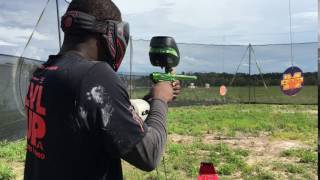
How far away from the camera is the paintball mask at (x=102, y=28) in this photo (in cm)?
183

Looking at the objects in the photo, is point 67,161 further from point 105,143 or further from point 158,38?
point 158,38

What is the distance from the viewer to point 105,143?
5.62ft

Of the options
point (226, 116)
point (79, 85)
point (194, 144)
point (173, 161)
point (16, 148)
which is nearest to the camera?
point (79, 85)

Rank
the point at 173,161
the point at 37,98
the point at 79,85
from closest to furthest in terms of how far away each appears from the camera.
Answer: the point at 79,85 < the point at 37,98 < the point at 173,161

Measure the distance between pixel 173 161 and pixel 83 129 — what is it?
5.87 m

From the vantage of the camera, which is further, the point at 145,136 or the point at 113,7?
the point at 113,7

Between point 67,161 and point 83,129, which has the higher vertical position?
point 83,129

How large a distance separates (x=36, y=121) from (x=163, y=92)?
54cm

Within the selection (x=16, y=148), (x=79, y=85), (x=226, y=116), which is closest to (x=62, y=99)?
(x=79, y=85)

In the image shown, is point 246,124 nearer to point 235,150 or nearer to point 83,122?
point 235,150

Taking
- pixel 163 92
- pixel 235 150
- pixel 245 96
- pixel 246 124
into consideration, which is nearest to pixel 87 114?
pixel 163 92

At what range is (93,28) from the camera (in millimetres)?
1836

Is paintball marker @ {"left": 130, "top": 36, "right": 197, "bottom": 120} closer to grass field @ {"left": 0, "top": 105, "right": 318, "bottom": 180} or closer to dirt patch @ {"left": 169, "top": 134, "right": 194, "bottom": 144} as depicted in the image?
grass field @ {"left": 0, "top": 105, "right": 318, "bottom": 180}

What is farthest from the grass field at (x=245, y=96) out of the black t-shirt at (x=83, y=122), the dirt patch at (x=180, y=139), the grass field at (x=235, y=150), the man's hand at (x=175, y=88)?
the black t-shirt at (x=83, y=122)
